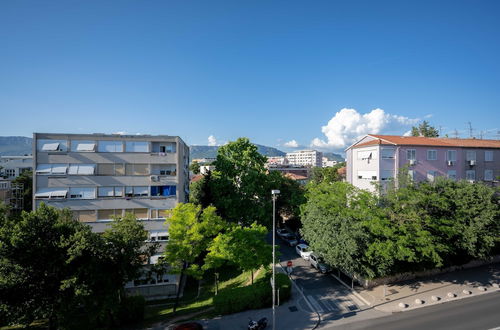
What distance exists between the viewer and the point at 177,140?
28641mm

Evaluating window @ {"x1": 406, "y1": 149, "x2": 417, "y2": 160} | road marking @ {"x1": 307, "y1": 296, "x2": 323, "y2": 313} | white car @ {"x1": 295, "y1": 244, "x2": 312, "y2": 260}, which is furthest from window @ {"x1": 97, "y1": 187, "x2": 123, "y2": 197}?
window @ {"x1": 406, "y1": 149, "x2": 417, "y2": 160}

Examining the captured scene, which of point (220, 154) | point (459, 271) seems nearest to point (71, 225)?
point (220, 154)

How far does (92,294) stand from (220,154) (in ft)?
68.7

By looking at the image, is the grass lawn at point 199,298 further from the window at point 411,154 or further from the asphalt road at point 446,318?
the window at point 411,154

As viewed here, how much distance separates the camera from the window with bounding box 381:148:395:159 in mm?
30875

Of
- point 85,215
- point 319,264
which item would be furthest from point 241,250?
point 85,215

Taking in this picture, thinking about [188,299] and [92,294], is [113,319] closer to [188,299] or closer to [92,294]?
[92,294]

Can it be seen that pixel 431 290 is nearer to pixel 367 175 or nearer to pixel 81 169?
pixel 367 175

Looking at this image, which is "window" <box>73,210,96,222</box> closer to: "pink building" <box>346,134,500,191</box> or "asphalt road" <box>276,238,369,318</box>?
"asphalt road" <box>276,238,369,318</box>

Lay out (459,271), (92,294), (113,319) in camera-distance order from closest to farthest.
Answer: (92,294)
(113,319)
(459,271)

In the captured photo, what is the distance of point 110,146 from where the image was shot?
90.5 feet

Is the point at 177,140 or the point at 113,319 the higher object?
the point at 177,140

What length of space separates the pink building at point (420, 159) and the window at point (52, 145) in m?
33.6

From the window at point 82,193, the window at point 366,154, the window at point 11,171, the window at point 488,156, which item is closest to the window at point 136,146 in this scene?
the window at point 82,193
